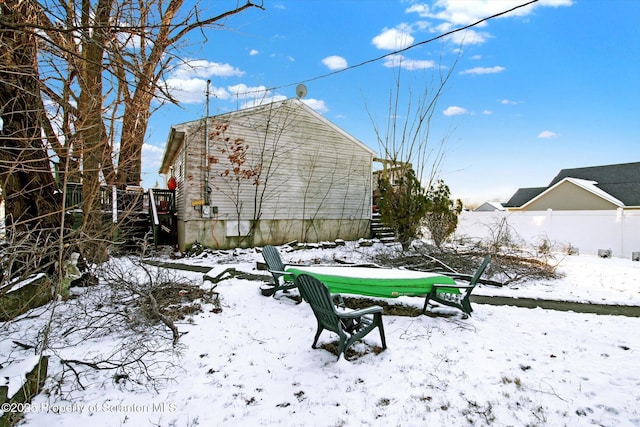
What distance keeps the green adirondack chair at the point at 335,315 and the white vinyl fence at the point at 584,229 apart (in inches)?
315

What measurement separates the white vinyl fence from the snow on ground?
6.94 metres

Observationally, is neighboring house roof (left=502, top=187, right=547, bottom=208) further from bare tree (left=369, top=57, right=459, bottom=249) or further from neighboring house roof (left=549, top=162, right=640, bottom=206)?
bare tree (left=369, top=57, right=459, bottom=249)

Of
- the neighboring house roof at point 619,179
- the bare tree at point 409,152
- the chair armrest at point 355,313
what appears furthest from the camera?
the neighboring house roof at point 619,179

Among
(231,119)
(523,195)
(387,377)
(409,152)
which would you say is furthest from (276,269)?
(523,195)

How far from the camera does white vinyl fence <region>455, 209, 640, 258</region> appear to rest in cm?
1096

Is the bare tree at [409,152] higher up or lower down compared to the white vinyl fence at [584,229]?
higher up

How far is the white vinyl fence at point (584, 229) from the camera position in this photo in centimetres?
1096

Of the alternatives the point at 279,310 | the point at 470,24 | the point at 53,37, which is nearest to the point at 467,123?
the point at 470,24

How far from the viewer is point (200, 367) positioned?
3.18 meters

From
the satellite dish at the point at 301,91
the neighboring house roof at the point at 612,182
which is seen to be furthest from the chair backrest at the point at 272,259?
the neighboring house roof at the point at 612,182

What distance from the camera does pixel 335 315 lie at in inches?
121

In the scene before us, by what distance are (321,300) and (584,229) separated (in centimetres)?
1297

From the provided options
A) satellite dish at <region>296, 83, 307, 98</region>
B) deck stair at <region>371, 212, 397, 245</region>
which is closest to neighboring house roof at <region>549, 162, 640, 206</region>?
deck stair at <region>371, 212, 397, 245</region>

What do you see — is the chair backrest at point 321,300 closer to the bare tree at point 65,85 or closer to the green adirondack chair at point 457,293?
the green adirondack chair at point 457,293
